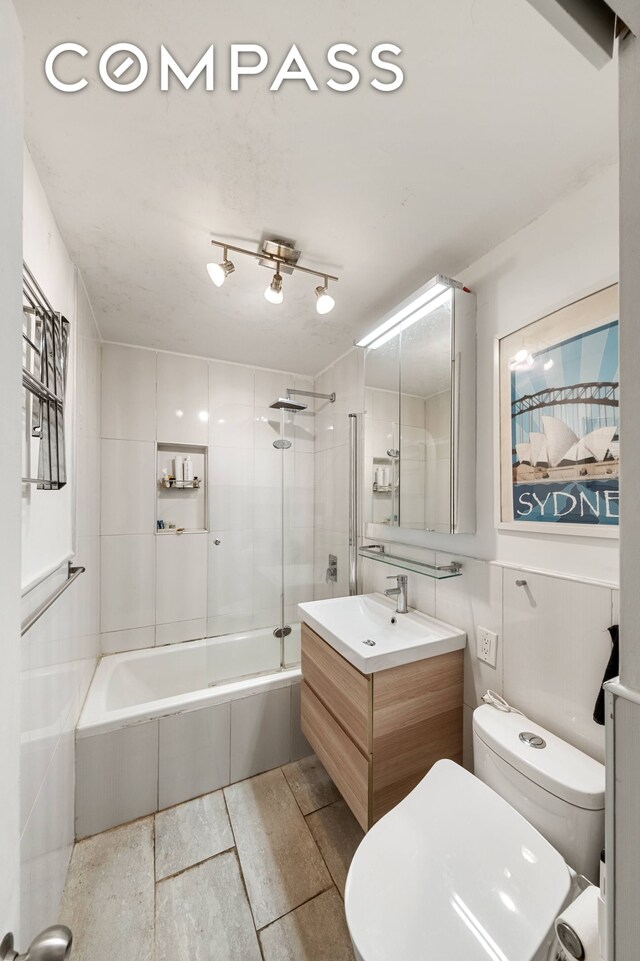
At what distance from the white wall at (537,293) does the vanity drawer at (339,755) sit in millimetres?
876

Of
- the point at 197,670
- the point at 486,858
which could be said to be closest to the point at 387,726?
the point at 486,858

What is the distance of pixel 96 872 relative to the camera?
4.42ft

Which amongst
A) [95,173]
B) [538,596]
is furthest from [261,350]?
[538,596]

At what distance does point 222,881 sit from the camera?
1.31 metres

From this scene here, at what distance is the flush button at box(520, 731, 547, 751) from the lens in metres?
1.06

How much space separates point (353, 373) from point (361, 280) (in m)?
0.71

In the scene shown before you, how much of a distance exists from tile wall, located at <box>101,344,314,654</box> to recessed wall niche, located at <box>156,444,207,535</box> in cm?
2

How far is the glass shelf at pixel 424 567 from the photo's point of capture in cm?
149

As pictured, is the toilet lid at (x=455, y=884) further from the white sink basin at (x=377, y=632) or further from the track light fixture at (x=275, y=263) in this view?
the track light fixture at (x=275, y=263)

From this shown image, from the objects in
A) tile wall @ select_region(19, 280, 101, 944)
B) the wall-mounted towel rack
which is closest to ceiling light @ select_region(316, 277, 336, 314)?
the wall-mounted towel rack

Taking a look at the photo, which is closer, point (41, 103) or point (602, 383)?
point (41, 103)

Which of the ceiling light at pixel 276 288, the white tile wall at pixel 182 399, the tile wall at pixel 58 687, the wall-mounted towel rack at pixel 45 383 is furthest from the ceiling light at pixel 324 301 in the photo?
the white tile wall at pixel 182 399

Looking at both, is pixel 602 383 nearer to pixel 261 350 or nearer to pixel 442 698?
pixel 442 698

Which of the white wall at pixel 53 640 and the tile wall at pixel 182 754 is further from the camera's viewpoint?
the tile wall at pixel 182 754
